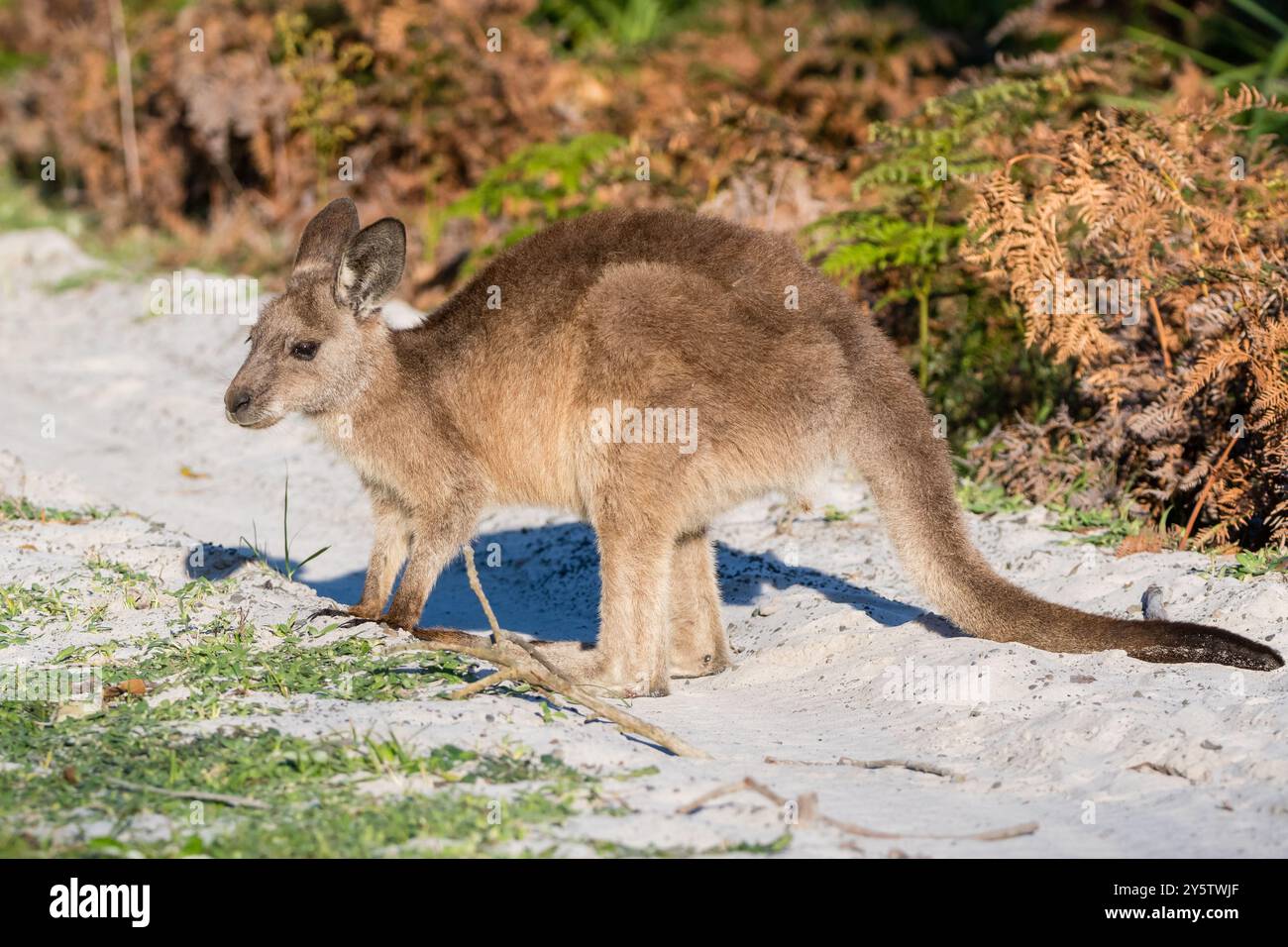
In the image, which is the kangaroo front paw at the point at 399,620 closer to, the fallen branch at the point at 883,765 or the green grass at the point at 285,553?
the green grass at the point at 285,553

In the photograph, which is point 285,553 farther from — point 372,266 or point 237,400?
point 372,266

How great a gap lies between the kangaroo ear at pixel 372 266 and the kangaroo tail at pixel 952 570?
1.95 meters

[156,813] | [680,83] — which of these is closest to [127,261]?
[680,83]

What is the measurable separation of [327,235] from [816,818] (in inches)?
133

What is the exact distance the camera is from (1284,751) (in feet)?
13.3

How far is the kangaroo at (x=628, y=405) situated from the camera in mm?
4957

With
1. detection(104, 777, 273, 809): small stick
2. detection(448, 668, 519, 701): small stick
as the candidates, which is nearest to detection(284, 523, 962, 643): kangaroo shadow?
detection(448, 668, 519, 701): small stick

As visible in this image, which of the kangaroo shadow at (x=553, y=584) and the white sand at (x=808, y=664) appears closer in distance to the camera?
the white sand at (x=808, y=664)

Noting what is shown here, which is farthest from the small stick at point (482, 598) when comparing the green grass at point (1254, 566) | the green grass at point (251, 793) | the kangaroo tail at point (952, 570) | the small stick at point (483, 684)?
the green grass at point (1254, 566)

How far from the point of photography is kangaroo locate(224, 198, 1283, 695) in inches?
195

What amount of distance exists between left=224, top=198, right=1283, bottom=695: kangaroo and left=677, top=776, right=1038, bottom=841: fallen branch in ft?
3.90

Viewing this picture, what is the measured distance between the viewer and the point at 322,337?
18.9 ft
